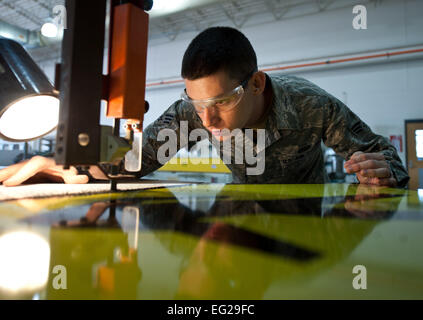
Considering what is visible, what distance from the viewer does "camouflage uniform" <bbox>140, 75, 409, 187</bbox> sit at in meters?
1.29

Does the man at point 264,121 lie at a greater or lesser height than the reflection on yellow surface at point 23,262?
greater

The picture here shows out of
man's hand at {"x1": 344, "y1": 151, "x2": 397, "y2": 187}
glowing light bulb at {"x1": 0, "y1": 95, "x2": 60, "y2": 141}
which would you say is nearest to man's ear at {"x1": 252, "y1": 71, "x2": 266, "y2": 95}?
man's hand at {"x1": 344, "y1": 151, "x2": 397, "y2": 187}

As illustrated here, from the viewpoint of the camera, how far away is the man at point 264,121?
1025mm

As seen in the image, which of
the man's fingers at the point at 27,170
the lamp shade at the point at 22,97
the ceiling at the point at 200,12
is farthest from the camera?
the ceiling at the point at 200,12

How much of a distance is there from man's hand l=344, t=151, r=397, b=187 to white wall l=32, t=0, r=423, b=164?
3.84 m

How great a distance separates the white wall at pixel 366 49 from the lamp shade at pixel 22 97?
4625 mm

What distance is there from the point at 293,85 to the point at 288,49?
3828 millimetres

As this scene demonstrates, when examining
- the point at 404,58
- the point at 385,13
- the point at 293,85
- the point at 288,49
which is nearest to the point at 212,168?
the point at 293,85

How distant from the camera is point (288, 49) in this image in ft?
15.8

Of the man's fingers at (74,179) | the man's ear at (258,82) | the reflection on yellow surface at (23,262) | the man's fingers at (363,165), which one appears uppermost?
the man's ear at (258,82)

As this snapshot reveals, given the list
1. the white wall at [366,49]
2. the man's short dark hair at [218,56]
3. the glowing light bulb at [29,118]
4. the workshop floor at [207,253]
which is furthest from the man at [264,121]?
the white wall at [366,49]

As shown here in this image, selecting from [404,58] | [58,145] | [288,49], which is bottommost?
[58,145]

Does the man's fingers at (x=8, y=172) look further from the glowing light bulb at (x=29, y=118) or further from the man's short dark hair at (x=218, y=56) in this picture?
the man's short dark hair at (x=218, y=56)
